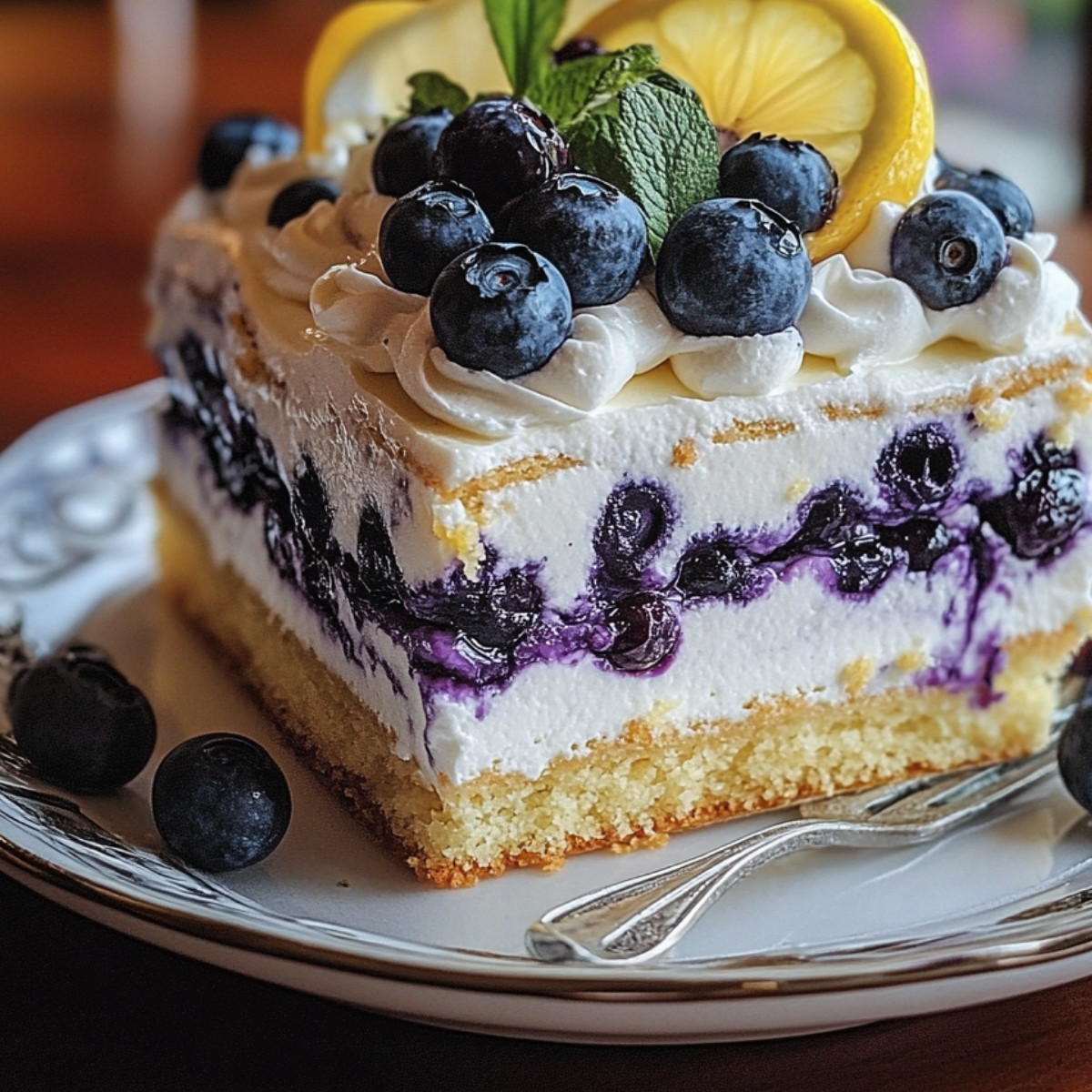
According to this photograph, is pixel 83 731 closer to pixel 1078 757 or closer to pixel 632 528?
pixel 632 528

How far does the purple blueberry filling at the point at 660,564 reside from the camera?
69.2 inches

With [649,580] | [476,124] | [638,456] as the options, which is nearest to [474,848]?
[649,580]

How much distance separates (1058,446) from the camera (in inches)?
77.2

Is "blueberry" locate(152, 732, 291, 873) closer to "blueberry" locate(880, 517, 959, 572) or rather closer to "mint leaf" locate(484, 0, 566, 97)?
"blueberry" locate(880, 517, 959, 572)

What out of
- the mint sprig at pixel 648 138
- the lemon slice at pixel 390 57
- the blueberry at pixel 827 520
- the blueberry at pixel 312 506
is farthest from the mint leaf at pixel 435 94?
the blueberry at pixel 827 520

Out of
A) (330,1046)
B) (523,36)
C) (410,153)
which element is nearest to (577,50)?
(523,36)

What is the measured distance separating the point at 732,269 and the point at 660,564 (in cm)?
33

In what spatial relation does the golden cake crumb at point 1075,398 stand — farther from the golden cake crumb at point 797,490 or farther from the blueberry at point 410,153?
the blueberry at point 410,153

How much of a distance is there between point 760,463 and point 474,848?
0.53 meters

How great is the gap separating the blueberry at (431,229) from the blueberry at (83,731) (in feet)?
2.03

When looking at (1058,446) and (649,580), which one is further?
(1058,446)

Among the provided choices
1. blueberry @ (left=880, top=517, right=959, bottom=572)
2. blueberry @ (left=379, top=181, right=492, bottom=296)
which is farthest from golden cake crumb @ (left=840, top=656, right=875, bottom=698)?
blueberry @ (left=379, top=181, right=492, bottom=296)

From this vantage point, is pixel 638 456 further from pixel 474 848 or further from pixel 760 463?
pixel 474 848

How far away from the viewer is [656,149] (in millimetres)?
1821
